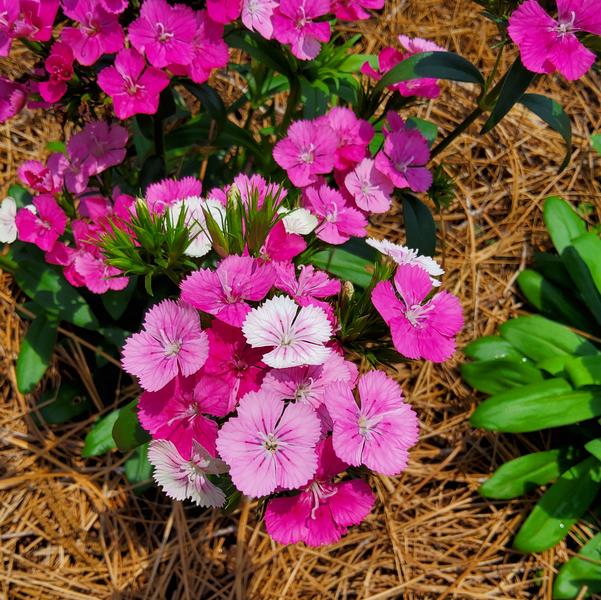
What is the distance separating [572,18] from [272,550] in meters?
1.79

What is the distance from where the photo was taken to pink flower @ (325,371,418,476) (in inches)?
43.5

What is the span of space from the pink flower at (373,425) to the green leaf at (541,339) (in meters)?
1.31

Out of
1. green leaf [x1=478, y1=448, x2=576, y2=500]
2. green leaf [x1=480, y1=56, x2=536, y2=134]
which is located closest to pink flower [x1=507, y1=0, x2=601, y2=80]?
green leaf [x1=480, y1=56, x2=536, y2=134]

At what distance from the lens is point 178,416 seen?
3.89 ft

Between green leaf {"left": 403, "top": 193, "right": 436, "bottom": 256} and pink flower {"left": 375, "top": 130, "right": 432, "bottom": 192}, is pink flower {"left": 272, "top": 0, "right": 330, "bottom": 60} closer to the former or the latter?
pink flower {"left": 375, "top": 130, "right": 432, "bottom": 192}

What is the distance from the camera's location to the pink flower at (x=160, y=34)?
1480 millimetres

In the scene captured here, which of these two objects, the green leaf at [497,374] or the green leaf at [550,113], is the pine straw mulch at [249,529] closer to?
the green leaf at [497,374]

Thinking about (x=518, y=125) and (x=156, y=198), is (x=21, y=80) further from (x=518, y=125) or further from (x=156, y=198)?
(x=518, y=125)

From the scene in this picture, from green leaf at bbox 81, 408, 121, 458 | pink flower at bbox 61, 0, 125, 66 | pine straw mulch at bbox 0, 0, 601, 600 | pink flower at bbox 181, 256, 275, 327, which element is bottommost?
pine straw mulch at bbox 0, 0, 601, 600

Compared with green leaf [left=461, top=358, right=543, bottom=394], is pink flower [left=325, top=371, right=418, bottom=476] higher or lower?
higher

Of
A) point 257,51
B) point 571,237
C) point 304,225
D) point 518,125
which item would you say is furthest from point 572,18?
point 518,125

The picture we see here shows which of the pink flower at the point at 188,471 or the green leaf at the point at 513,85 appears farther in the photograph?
the green leaf at the point at 513,85

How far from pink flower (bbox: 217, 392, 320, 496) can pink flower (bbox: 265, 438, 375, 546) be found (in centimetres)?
11

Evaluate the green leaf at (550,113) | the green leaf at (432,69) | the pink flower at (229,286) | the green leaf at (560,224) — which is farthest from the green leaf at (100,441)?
the green leaf at (560,224)
